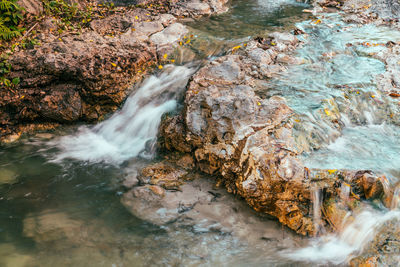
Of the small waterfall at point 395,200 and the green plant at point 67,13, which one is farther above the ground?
the green plant at point 67,13

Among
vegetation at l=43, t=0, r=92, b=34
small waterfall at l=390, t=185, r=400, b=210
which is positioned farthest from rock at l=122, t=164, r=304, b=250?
vegetation at l=43, t=0, r=92, b=34

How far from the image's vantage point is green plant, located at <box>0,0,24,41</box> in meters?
6.61

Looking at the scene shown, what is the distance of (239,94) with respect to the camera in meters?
5.08

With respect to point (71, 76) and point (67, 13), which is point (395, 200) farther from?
point (67, 13)

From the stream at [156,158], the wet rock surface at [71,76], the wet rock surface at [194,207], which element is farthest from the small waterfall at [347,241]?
the wet rock surface at [71,76]

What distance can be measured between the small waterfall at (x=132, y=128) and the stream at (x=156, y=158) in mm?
26

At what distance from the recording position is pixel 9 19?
681cm

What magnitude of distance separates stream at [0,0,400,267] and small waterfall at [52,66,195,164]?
26 mm

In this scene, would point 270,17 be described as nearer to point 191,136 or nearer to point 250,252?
point 191,136

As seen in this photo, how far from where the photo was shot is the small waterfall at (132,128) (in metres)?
5.84

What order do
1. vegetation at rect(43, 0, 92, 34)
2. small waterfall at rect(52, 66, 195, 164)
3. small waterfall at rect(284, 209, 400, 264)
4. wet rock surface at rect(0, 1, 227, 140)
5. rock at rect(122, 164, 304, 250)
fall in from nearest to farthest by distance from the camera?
small waterfall at rect(284, 209, 400, 264) < rock at rect(122, 164, 304, 250) < small waterfall at rect(52, 66, 195, 164) < wet rock surface at rect(0, 1, 227, 140) < vegetation at rect(43, 0, 92, 34)

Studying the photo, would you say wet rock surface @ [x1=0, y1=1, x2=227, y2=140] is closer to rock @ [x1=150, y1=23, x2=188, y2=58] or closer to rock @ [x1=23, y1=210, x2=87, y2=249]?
rock @ [x1=150, y1=23, x2=188, y2=58]

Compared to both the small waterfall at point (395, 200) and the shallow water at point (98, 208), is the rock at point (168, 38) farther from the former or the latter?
the small waterfall at point (395, 200)

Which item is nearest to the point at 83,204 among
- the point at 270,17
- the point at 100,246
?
the point at 100,246
